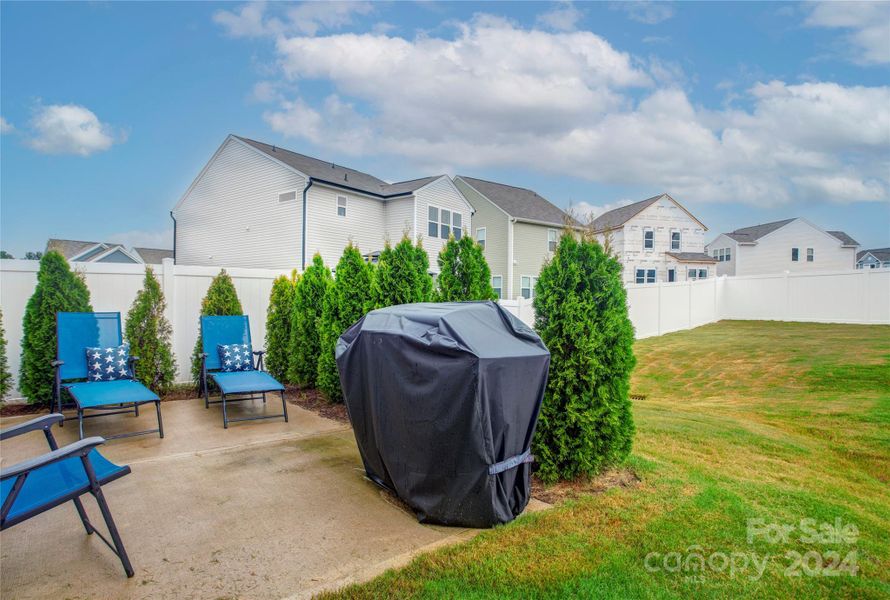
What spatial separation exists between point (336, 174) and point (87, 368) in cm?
1425

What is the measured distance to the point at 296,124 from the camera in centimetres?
1558

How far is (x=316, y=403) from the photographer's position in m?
6.77

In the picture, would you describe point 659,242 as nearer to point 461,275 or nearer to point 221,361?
point 461,275

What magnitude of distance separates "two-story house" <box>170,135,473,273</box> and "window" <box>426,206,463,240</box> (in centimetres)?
4

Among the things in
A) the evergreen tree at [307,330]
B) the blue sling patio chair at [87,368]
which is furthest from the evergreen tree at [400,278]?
the blue sling patio chair at [87,368]

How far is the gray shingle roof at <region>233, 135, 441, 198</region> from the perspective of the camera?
677 inches

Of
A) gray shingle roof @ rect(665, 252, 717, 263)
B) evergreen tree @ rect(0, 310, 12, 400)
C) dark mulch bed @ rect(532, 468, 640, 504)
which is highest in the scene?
gray shingle roof @ rect(665, 252, 717, 263)

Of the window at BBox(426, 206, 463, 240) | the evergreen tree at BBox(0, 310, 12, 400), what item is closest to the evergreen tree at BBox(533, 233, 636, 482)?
the evergreen tree at BBox(0, 310, 12, 400)

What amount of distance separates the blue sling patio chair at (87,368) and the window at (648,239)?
26.8 meters

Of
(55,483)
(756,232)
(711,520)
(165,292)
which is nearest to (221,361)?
(165,292)

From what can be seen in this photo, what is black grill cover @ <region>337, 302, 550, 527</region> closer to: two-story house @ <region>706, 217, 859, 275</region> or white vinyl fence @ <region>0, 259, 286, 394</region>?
white vinyl fence @ <region>0, 259, 286, 394</region>

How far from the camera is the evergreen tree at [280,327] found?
7898 millimetres

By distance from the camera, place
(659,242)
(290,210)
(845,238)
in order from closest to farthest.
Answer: (290,210)
(659,242)
(845,238)

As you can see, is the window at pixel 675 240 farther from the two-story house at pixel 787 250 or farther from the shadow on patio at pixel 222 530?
the shadow on patio at pixel 222 530
